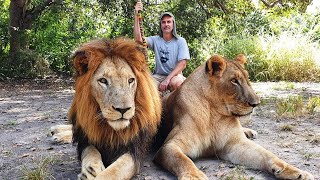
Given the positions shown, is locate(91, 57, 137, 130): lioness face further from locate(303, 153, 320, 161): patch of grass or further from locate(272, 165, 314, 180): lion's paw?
locate(303, 153, 320, 161): patch of grass

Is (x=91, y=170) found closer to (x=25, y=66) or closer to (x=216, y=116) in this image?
(x=216, y=116)

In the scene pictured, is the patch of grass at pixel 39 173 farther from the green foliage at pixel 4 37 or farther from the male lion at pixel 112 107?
the green foliage at pixel 4 37

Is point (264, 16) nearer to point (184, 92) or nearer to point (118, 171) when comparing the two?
point (184, 92)

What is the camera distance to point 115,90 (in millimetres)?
3061

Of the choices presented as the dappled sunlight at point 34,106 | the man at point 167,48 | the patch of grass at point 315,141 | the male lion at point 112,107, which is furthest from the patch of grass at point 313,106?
the dappled sunlight at point 34,106

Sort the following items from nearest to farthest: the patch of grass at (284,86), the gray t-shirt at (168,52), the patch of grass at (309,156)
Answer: the patch of grass at (309,156) < the gray t-shirt at (168,52) < the patch of grass at (284,86)

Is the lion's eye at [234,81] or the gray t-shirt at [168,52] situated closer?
the lion's eye at [234,81]

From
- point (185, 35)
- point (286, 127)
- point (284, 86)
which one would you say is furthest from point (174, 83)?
point (185, 35)

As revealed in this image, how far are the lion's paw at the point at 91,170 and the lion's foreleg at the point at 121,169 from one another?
0.07 metres

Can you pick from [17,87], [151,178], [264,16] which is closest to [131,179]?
[151,178]

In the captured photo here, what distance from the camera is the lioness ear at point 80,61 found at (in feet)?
10.6

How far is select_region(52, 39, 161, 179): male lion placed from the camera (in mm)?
3055

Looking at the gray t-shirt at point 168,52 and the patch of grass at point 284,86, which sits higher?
the gray t-shirt at point 168,52

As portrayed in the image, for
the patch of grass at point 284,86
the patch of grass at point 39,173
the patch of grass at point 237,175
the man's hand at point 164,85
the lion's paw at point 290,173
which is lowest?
the patch of grass at point 284,86
